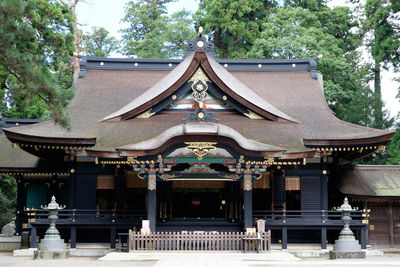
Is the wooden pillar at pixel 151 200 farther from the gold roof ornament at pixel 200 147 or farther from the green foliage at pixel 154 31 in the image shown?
the green foliage at pixel 154 31

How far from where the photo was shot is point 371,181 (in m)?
23.8

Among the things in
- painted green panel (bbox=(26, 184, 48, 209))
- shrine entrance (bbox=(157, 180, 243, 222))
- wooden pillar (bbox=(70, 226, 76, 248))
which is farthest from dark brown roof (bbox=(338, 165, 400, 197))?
painted green panel (bbox=(26, 184, 48, 209))

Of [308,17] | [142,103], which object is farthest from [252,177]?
[308,17]

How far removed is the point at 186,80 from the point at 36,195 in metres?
8.70

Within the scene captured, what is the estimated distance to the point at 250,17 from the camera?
157 ft

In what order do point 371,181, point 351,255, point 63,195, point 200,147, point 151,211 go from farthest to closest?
point 63,195, point 371,181, point 151,211, point 200,147, point 351,255

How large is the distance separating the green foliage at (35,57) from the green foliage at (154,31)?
6.80 m

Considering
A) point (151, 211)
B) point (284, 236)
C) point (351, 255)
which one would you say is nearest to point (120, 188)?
point (151, 211)

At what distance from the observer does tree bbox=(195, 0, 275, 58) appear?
44.5 meters

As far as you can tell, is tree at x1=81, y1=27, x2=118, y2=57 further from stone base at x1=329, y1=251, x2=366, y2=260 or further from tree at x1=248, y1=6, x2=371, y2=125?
stone base at x1=329, y1=251, x2=366, y2=260

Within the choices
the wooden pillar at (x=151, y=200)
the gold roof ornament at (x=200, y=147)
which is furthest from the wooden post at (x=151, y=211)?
the gold roof ornament at (x=200, y=147)

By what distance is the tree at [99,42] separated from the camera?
52.7 meters

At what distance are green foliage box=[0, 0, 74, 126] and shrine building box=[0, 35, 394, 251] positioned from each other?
2907 mm

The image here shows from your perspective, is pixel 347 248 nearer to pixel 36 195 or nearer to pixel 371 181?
pixel 371 181
